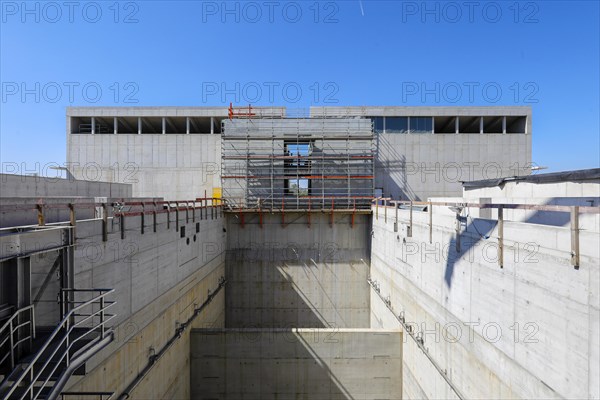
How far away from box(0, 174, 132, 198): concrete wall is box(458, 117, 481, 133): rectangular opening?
22.9 m

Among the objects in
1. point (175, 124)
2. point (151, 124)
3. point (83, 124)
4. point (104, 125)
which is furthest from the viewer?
point (175, 124)

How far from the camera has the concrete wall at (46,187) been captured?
33.8 ft

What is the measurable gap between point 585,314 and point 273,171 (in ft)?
51.3

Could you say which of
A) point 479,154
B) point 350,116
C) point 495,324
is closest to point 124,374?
point 495,324

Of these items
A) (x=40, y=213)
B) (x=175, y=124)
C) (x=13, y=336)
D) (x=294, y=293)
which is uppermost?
(x=175, y=124)

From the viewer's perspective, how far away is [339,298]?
18094 millimetres

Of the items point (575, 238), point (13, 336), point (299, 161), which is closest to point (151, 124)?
point (299, 161)

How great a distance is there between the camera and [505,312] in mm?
6395

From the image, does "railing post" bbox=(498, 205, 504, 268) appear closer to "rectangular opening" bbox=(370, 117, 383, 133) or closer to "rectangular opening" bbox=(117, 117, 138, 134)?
"rectangular opening" bbox=(370, 117, 383, 133)

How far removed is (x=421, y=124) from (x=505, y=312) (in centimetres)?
1587

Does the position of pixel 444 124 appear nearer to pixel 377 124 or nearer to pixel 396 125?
pixel 396 125

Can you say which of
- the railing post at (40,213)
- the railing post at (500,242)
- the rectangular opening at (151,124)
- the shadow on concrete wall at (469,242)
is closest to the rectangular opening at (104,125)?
the rectangular opening at (151,124)

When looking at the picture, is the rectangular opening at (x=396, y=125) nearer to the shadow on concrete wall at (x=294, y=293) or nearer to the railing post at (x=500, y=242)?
the shadow on concrete wall at (x=294, y=293)

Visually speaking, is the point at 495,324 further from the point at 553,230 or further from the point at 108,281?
the point at 108,281
